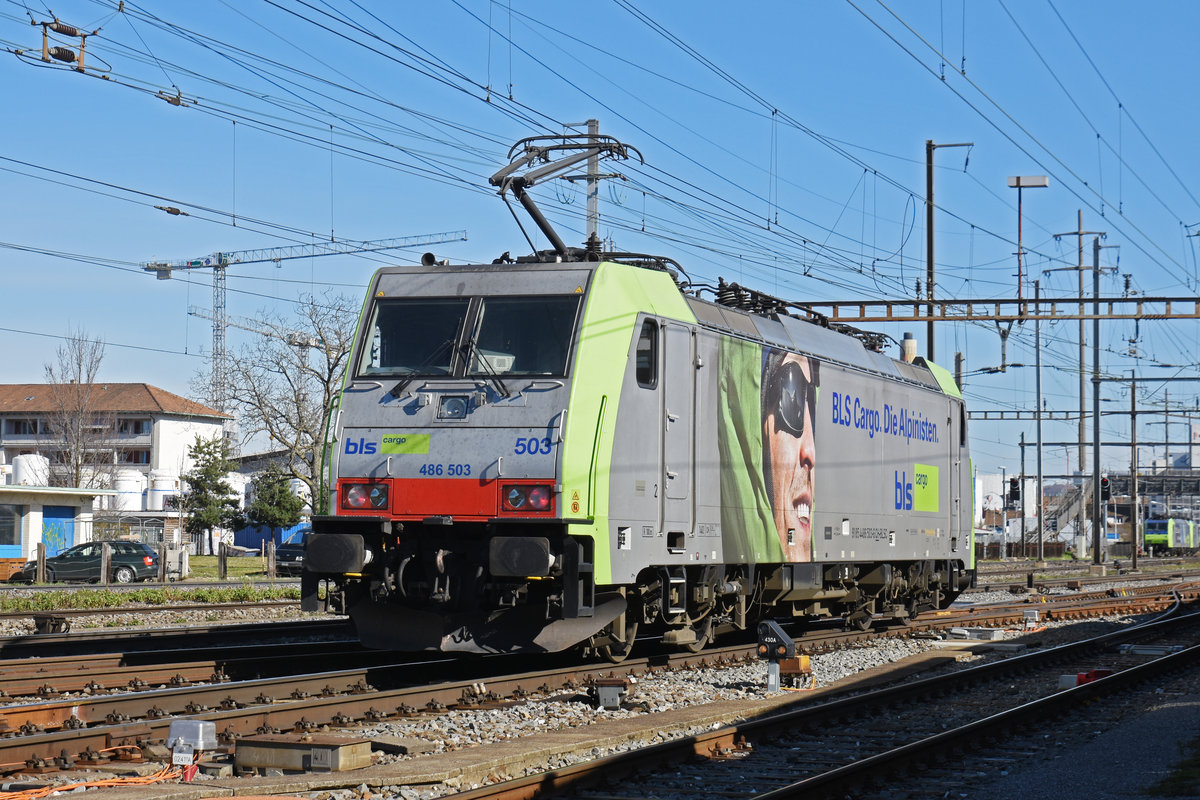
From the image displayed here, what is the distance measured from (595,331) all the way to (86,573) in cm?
2787

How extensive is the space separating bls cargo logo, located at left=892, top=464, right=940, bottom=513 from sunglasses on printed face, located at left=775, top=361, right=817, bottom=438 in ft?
11.4

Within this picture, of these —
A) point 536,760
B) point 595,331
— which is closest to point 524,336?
point 595,331

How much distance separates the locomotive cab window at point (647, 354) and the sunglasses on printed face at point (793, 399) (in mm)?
3080

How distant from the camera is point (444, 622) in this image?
12.5 metres

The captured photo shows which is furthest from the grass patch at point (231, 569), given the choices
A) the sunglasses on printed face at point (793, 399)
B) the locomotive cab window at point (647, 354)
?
the locomotive cab window at point (647, 354)

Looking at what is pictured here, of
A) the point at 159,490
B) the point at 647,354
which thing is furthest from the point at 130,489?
the point at 647,354

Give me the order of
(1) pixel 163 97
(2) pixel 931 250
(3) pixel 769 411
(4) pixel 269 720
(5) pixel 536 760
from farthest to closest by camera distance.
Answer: (2) pixel 931 250, (1) pixel 163 97, (3) pixel 769 411, (4) pixel 269 720, (5) pixel 536 760

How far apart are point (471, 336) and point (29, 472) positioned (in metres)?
65.2

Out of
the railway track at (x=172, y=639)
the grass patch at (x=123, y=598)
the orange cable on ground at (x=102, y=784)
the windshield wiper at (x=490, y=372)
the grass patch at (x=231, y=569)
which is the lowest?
the grass patch at (x=231, y=569)

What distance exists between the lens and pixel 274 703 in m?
11.1

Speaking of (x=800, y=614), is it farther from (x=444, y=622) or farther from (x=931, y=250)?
(x=931, y=250)

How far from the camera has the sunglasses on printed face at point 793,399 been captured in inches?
632

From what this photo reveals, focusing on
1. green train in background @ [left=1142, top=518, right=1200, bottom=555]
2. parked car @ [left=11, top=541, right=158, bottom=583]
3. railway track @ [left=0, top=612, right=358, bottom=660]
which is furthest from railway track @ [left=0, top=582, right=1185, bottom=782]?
green train in background @ [left=1142, top=518, right=1200, bottom=555]

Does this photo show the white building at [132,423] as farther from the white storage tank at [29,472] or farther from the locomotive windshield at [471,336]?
the locomotive windshield at [471,336]
